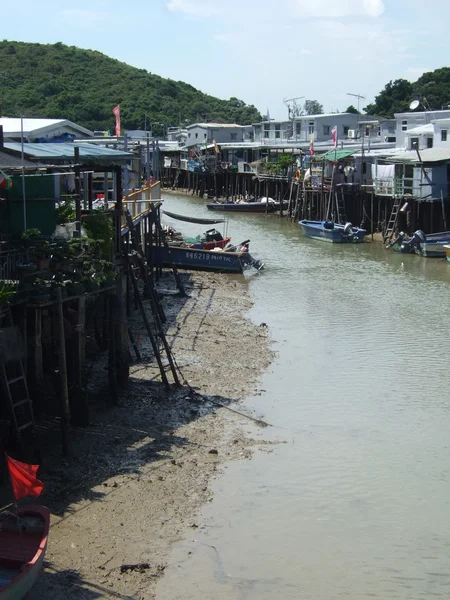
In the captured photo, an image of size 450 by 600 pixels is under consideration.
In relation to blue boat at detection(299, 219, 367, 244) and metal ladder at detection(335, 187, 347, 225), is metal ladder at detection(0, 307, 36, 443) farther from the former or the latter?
metal ladder at detection(335, 187, 347, 225)

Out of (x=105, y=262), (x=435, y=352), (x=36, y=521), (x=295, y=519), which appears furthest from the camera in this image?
(x=435, y=352)

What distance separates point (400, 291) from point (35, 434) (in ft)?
63.6

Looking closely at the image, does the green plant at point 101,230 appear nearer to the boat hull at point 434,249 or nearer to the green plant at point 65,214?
the green plant at point 65,214

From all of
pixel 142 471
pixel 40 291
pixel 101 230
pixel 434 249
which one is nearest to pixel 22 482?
pixel 142 471

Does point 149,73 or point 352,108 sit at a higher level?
point 149,73

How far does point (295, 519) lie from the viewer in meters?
12.4

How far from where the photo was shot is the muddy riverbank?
1066 centimetres

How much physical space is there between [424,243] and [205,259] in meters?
11.2

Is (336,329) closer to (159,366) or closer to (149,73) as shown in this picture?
(159,366)

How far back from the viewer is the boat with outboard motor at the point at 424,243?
37219 mm

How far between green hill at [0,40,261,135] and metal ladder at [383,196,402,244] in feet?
192

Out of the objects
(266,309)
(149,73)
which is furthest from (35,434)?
(149,73)

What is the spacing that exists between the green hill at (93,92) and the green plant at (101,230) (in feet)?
259

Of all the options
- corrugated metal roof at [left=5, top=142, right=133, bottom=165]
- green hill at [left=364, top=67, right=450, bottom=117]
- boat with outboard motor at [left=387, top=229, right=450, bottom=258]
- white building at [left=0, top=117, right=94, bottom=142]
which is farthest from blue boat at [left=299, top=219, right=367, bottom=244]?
green hill at [left=364, top=67, right=450, bottom=117]
